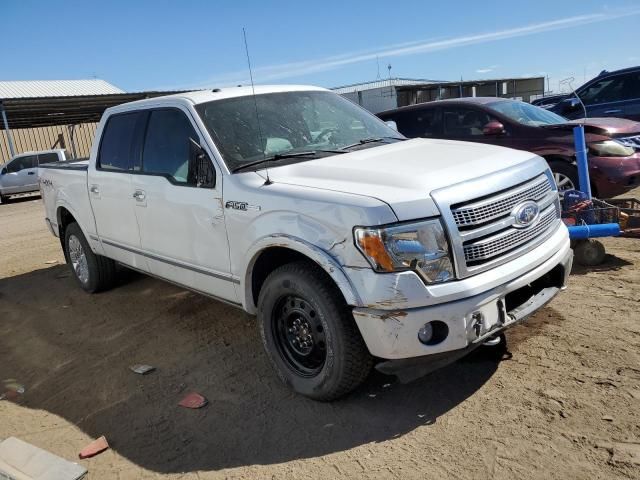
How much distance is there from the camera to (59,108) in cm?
2572

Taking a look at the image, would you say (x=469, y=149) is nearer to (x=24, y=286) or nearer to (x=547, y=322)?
(x=547, y=322)

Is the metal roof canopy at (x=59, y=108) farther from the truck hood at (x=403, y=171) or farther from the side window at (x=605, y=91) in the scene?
the truck hood at (x=403, y=171)

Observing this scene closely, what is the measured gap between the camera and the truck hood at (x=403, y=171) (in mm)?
2943

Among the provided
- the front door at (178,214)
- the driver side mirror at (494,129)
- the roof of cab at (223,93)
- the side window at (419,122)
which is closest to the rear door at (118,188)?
the front door at (178,214)

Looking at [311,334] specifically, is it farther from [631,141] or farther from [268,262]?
[631,141]

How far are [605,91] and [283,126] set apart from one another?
901cm

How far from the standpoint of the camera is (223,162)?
3787mm

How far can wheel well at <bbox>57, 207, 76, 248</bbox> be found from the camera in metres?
6.46

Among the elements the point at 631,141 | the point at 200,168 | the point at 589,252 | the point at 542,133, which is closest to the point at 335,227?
the point at 200,168

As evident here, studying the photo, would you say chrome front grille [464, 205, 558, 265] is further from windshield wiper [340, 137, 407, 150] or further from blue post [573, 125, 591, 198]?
blue post [573, 125, 591, 198]

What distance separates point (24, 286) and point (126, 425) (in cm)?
451

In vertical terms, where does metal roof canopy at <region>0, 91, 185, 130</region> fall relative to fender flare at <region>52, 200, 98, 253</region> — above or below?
above

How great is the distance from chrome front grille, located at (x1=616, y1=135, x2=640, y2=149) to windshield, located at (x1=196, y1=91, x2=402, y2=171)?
3.91 meters

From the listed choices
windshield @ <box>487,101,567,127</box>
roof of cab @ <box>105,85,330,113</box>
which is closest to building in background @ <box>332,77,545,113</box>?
windshield @ <box>487,101,567,127</box>
